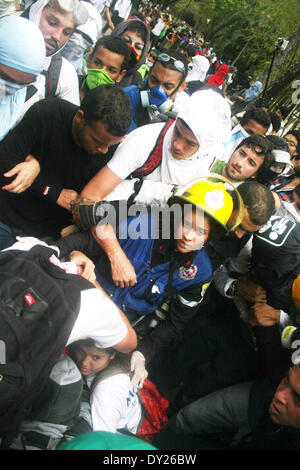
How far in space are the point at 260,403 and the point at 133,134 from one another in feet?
7.29

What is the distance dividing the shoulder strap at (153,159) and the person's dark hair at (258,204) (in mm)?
881

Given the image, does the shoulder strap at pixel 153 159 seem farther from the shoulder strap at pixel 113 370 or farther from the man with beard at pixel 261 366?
the shoulder strap at pixel 113 370

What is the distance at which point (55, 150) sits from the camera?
82.1 inches

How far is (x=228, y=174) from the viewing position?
128 inches

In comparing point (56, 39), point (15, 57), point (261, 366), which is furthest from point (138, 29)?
point (261, 366)

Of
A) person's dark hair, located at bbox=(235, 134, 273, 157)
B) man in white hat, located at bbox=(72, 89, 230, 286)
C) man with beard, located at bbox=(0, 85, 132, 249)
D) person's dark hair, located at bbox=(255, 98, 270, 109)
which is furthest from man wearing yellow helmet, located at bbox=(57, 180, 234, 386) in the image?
person's dark hair, located at bbox=(255, 98, 270, 109)

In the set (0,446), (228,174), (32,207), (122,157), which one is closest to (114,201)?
(122,157)

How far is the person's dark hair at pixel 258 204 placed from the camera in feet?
8.27

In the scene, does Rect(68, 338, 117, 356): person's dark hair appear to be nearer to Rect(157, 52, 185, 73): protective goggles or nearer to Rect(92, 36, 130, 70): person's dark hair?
Rect(92, 36, 130, 70): person's dark hair

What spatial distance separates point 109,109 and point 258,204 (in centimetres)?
141

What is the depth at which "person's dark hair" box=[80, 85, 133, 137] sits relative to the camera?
6.43 ft

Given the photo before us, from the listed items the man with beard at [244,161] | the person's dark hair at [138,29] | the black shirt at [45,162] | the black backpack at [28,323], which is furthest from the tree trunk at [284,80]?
the black backpack at [28,323]

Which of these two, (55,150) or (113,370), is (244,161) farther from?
(113,370)

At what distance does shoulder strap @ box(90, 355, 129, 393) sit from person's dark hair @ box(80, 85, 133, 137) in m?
1.58
